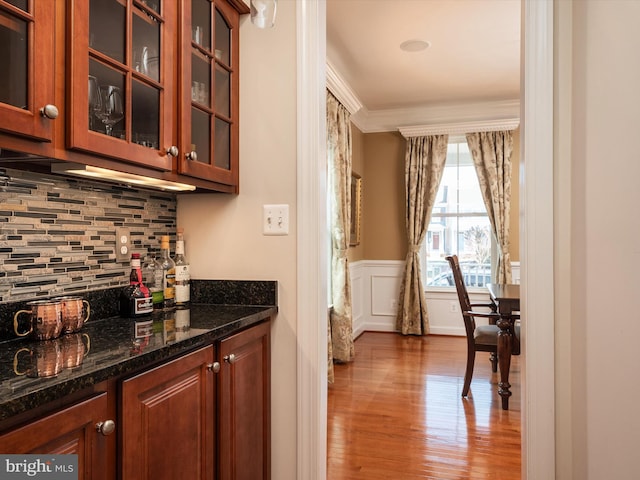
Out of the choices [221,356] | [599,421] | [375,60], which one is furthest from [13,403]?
[375,60]

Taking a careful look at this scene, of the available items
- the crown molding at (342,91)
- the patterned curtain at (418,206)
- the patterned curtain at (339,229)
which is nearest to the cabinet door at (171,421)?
the patterned curtain at (339,229)

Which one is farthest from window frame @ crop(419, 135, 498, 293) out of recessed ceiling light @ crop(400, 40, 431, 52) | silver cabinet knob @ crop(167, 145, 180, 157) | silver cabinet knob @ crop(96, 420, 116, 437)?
silver cabinet knob @ crop(96, 420, 116, 437)

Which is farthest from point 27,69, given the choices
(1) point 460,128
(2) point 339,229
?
(1) point 460,128

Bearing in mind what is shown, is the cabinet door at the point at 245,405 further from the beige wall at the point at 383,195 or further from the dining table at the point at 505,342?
the beige wall at the point at 383,195

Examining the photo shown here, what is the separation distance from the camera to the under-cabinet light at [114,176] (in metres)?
1.25

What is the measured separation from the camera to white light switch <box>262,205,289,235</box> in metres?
1.87

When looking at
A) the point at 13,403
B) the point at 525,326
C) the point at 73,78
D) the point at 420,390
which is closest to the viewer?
the point at 13,403

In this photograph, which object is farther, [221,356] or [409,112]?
[409,112]

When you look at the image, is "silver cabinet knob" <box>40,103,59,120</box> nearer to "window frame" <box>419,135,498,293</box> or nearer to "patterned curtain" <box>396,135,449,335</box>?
"patterned curtain" <box>396,135,449,335</box>

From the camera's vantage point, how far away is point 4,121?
945 mm

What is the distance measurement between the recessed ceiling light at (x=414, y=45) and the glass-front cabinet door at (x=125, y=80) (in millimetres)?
2716

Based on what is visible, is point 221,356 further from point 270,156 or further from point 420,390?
point 420,390

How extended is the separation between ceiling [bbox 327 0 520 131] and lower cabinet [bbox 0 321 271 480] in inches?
103

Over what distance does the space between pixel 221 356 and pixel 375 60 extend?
11.3 feet
